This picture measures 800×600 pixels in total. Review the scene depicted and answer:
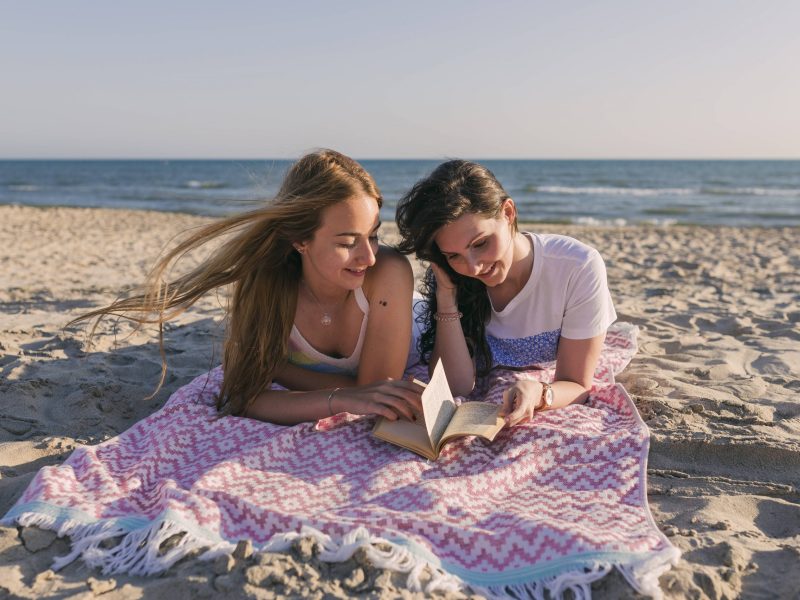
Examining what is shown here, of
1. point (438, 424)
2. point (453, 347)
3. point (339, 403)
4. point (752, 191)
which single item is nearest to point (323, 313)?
point (339, 403)

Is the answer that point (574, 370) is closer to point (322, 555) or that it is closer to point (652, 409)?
point (652, 409)

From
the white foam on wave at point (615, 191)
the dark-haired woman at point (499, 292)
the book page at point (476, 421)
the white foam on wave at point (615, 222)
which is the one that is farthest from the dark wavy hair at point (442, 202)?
the white foam on wave at point (615, 191)

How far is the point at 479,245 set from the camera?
2.90m

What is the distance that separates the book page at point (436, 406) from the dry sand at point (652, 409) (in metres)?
0.69

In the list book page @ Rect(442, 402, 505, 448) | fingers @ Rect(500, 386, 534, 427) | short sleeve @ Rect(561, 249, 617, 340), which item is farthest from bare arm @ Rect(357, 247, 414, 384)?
short sleeve @ Rect(561, 249, 617, 340)

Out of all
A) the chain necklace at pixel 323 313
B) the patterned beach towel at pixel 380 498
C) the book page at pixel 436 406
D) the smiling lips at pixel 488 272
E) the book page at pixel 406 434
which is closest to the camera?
the patterned beach towel at pixel 380 498

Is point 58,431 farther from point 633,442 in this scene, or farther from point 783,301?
point 783,301

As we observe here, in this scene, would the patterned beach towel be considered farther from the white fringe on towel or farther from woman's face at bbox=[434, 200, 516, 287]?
woman's face at bbox=[434, 200, 516, 287]

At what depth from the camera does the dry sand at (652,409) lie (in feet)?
6.61

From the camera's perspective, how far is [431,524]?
7.27 feet

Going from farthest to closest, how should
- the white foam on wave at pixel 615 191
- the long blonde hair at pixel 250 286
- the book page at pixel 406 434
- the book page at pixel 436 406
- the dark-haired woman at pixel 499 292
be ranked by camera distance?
the white foam on wave at pixel 615 191
the long blonde hair at pixel 250 286
the dark-haired woman at pixel 499 292
the book page at pixel 406 434
the book page at pixel 436 406

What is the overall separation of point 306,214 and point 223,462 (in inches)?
42.5

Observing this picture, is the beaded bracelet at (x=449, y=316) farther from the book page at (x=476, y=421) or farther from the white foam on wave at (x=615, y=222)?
the white foam on wave at (x=615, y=222)

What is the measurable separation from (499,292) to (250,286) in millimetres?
1201
